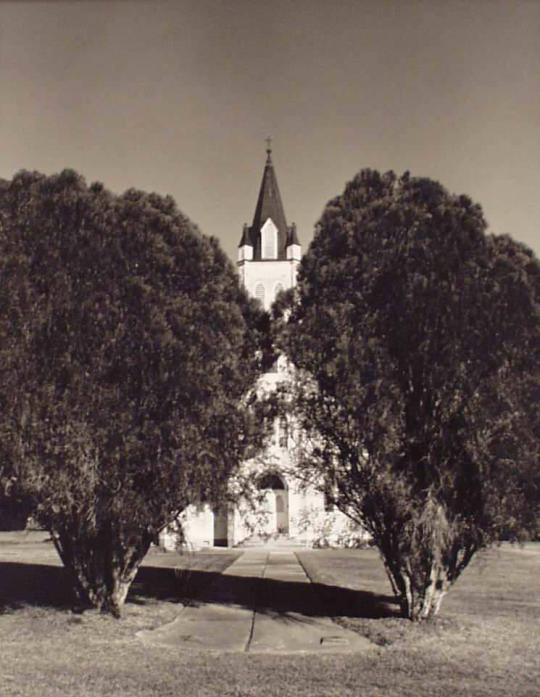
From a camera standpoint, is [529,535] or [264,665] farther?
[529,535]

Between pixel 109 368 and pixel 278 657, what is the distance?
19.2 ft

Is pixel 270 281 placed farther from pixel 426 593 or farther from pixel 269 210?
pixel 426 593

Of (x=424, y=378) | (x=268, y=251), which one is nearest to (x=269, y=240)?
(x=268, y=251)

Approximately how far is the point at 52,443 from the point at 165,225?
4706 mm

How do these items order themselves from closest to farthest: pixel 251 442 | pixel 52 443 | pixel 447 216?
pixel 52 443
pixel 447 216
pixel 251 442

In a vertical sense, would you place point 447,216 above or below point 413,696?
above

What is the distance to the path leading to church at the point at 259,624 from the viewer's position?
11781mm

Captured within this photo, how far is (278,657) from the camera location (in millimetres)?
10734

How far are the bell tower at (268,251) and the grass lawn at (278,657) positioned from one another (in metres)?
25.3

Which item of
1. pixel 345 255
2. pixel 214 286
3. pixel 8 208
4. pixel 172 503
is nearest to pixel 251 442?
pixel 172 503

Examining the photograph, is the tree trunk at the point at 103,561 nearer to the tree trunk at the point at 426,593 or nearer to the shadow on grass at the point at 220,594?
the shadow on grass at the point at 220,594

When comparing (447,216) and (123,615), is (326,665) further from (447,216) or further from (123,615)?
(447,216)

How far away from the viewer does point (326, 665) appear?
33.3 ft

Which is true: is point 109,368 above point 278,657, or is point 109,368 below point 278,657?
above
